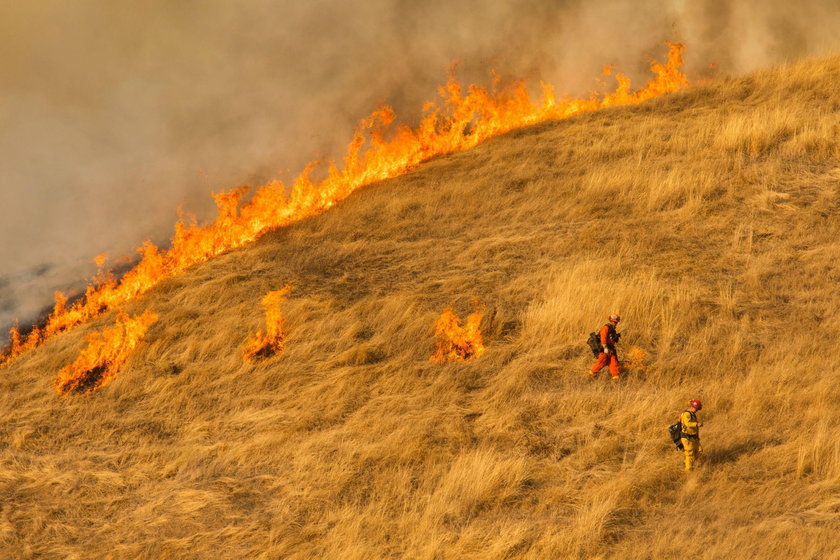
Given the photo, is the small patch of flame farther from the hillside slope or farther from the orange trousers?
the orange trousers

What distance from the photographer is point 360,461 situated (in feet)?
28.0

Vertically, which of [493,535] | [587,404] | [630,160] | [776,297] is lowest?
[493,535]

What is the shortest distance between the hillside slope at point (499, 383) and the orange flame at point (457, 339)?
9.9 inches

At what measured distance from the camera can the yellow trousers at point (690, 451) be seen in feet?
23.7

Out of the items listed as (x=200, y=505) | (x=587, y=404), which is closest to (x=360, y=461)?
(x=200, y=505)

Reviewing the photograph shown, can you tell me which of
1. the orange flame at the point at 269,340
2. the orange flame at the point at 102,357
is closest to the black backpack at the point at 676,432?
the orange flame at the point at 269,340

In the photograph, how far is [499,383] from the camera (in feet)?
33.1

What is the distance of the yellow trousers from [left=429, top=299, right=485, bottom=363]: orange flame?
417 cm

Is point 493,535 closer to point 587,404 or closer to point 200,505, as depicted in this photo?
point 587,404

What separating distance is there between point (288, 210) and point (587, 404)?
10.1 metres

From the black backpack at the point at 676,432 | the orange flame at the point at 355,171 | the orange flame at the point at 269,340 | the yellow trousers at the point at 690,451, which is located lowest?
the yellow trousers at the point at 690,451

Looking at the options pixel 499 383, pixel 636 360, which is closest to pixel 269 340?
pixel 499 383

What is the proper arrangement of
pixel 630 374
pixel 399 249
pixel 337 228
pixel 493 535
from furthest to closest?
pixel 337 228, pixel 399 249, pixel 630 374, pixel 493 535

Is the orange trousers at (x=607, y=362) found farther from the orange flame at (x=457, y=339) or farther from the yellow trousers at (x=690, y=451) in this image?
the yellow trousers at (x=690, y=451)
